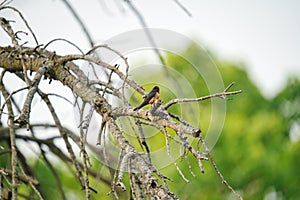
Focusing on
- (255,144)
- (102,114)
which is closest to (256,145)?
(255,144)

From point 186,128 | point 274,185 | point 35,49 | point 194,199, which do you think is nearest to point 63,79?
point 35,49

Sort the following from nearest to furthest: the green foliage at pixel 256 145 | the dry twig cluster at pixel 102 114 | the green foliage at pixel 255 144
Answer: the dry twig cluster at pixel 102 114, the green foliage at pixel 255 144, the green foliage at pixel 256 145

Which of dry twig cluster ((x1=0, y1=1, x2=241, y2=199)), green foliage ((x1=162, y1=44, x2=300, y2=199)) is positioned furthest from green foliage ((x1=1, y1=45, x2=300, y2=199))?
dry twig cluster ((x1=0, y1=1, x2=241, y2=199))

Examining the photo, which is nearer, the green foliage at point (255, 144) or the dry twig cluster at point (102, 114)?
the dry twig cluster at point (102, 114)

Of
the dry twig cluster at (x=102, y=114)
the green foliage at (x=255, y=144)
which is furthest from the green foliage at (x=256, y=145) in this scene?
the dry twig cluster at (x=102, y=114)

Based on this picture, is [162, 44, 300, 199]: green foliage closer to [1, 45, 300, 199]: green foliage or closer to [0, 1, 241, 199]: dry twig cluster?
[1, 45, 300, 199]: green foliage

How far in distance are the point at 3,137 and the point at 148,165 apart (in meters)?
0.90

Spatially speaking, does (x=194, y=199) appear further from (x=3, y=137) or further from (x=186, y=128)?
(x=186, y=128)

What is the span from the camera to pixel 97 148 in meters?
2.10

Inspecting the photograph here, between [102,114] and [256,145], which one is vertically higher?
[256,145]

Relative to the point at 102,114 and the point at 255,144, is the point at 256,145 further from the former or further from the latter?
the point at 102,114

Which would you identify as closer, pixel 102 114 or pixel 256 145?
pixel 102 114

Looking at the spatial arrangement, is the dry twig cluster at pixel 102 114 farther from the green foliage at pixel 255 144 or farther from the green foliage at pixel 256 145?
the green foliage at pixel 256 145

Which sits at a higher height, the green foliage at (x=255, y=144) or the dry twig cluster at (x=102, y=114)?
the green foliage at (x=255, y=144)
